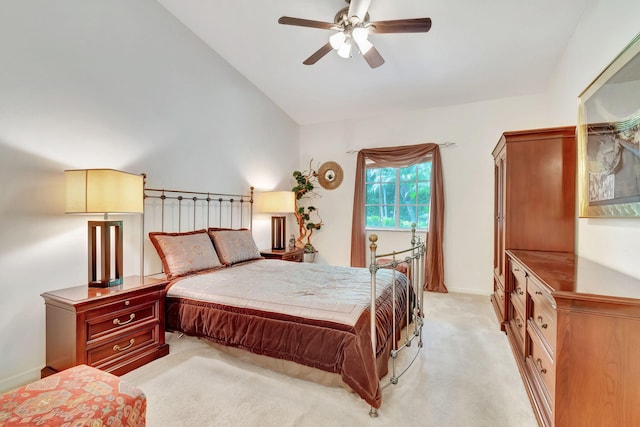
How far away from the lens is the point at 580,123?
89.1 inches

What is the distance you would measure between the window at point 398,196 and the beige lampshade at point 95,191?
12.1 ft

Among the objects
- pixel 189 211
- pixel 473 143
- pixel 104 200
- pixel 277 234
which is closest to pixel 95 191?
pixel 104 200

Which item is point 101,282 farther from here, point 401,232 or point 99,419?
point 401,232

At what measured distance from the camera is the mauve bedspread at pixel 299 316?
5.76ft

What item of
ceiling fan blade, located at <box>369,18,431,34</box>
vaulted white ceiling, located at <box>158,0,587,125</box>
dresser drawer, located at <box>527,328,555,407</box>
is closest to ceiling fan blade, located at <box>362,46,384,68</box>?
ceiling fan blade, located at <box>369,18,431,34</box>

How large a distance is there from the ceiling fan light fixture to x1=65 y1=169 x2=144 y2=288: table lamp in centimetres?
200

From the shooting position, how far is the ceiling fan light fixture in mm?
2461

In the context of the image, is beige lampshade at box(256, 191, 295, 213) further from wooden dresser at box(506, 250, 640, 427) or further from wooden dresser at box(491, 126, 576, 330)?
wooden dresser at box(506, 250, 640, 427)

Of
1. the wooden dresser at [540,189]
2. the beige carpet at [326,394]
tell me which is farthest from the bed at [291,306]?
the wooden dresser at [540,189]

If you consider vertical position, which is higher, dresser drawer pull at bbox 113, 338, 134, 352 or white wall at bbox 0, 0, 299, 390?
white wall at bbox 0, 0, 299, 390

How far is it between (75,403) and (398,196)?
4.42m

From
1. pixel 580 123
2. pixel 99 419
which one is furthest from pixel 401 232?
pixel 99 419

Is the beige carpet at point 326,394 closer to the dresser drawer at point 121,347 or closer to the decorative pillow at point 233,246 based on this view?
the dresser drawer at point 121,347

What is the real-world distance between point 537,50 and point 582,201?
188cm
